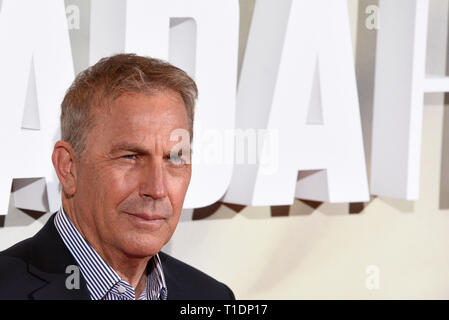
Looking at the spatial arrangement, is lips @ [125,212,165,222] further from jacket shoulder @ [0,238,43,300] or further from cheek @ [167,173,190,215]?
Answer: jacket shoulder @ [0,238,43,300]

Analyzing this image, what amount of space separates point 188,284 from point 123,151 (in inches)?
20.5

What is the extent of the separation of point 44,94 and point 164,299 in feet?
2.45

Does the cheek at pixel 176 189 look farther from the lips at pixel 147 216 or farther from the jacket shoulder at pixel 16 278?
the jacket shoulder at pixel 16 278

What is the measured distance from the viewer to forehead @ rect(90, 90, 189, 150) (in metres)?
1.99

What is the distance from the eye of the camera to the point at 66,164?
2057 millimetres

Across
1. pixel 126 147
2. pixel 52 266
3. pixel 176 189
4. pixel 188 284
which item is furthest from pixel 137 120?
pixel 188 284

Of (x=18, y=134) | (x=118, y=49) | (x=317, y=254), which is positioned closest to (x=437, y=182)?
(x=317, y=254)

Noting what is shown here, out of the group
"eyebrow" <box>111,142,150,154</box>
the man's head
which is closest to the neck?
the man's head

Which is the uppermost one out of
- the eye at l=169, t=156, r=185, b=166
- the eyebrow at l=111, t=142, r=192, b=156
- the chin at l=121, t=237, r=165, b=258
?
the eyebrow at l=111, t=142, r=192, b=156

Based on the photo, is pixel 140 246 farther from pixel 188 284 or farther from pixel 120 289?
pixel 188 284

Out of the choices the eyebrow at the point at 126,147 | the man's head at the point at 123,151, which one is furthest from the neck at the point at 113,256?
the eyebrow at the point at 126,147

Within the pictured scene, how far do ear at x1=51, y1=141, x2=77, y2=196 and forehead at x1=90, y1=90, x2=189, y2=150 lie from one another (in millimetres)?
105

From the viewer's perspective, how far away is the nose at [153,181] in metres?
2.00

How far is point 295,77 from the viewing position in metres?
2.86
